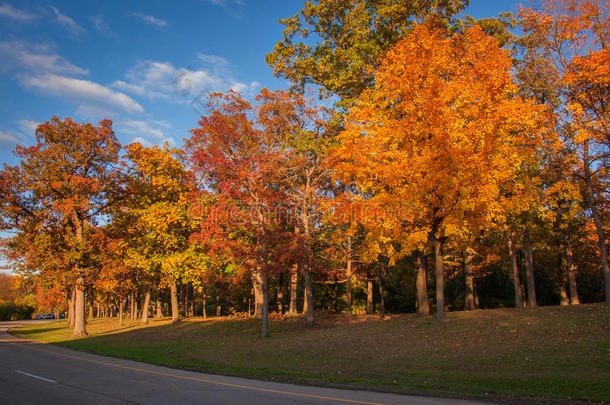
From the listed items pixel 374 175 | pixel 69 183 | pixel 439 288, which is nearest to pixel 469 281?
pixel 439 288

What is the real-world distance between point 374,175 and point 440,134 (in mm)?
3373

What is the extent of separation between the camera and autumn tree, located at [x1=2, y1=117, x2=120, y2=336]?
2873cm

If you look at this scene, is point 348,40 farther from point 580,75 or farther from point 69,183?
point 69,183

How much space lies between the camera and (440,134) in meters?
16.0

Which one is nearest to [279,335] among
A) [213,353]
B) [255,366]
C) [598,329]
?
[213,353]

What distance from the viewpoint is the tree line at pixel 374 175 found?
54.3 feet

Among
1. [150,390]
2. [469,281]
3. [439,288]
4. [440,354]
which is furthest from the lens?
[469,281]

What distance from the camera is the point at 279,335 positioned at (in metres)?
23.9

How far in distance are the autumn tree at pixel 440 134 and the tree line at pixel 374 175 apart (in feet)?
0.29

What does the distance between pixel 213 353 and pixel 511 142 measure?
1739cm

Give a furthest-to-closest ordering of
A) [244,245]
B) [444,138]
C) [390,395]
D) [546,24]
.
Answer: [244,245]
[546,24]
[444,138]
[390,395]

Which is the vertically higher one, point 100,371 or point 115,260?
point 115,260

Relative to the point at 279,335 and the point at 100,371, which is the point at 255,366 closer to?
the point at 100,371

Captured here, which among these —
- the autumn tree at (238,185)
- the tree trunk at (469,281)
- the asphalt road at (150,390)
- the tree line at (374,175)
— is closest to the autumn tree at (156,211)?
the tree line at (374,175)
